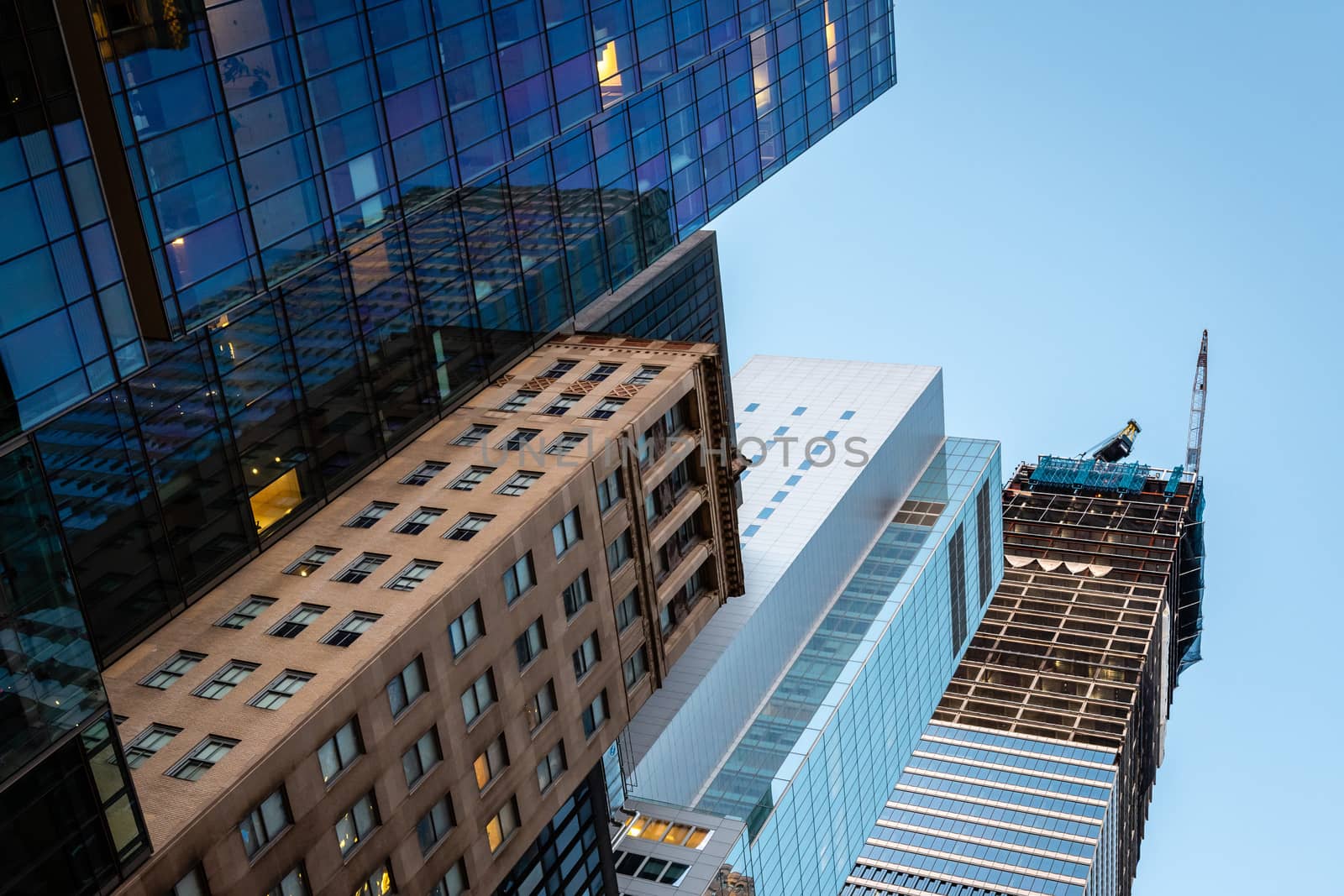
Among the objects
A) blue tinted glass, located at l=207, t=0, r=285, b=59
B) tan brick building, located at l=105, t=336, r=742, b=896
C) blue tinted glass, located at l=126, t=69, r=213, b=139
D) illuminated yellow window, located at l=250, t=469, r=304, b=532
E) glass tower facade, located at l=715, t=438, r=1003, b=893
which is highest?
blue tinted glass, located at l=207, t=0, r=285, b=59

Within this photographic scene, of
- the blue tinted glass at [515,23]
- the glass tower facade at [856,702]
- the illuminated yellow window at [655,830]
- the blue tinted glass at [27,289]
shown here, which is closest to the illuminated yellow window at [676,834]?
the illuminated yellow window at [655,830]

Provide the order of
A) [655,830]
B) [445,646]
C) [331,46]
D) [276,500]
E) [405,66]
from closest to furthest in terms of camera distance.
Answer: [445,646]
[331,46]
[276,500]
[405,66]
[655,830]

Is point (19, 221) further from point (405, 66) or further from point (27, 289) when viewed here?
point (405, 66)

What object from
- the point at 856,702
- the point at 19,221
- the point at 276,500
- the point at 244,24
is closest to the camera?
the point at 19,221

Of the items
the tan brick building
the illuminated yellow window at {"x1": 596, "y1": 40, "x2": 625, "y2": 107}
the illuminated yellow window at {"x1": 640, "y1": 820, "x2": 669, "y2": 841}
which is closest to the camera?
the tan brick building

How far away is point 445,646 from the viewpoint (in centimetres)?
5141

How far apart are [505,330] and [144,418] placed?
846 inches

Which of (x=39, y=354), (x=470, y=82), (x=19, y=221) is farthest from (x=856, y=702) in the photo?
(x=19, y=221)

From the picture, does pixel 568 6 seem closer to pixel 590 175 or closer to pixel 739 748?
pixel 590 175

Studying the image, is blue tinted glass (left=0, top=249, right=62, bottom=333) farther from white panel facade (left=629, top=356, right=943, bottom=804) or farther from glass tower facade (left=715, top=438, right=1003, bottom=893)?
glass tower facade (left=715, top=438, right=1003, bottom=893)

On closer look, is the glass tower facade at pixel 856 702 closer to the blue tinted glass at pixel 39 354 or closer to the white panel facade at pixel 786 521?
the white panel facade at pixel 786 521

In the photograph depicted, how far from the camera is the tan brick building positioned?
44562 millimetres

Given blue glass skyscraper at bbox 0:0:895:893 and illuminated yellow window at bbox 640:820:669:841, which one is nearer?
blue glass skyscraper at bbox 0:0:895:893

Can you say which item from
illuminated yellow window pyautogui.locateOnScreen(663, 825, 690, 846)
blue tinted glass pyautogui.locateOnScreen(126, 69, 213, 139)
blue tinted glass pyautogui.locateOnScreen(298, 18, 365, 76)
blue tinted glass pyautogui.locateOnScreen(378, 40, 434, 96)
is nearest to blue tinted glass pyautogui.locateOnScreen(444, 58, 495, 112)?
blue tinted glass pyautogui.locateOnScreen(378, 40, 434, 96)
